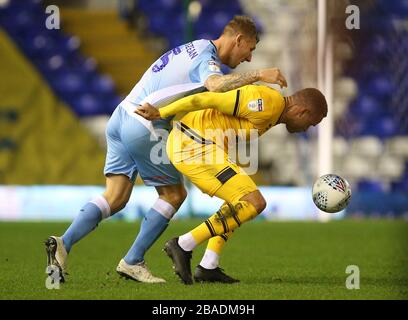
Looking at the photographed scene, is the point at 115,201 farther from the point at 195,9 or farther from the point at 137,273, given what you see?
the point at 195,9

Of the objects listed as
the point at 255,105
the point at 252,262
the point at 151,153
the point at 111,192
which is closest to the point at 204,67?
the point at 255,105

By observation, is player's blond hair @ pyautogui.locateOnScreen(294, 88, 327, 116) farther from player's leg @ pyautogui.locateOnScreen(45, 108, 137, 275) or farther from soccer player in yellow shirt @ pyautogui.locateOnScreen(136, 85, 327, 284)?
player's leg @ pyautogui.locateOnScreen(45, 108, 137, 275)

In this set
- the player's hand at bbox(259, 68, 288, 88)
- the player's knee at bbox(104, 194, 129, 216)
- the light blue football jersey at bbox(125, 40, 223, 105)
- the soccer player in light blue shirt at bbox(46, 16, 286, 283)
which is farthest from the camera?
the player's knee at bbox(104, 194, 129, 216)

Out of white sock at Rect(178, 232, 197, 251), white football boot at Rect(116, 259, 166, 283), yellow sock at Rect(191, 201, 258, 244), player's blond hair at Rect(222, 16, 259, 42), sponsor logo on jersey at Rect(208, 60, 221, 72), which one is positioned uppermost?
player's blond hair at Rect(222, 16, 259, 42)

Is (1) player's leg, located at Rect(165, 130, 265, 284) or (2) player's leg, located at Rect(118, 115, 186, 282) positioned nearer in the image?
(1) player's leg, located at Rect(165, 130, 265, 284)

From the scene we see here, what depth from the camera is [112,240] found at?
10984mm

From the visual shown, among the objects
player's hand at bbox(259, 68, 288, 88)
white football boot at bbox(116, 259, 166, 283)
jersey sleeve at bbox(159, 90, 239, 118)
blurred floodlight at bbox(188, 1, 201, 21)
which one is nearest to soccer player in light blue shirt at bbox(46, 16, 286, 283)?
white football boot at bbox(116, 259, 166, 283)

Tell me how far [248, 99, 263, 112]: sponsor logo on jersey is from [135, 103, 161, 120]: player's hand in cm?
62

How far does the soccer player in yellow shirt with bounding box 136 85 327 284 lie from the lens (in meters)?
6.52

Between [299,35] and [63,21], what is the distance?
5.60 m

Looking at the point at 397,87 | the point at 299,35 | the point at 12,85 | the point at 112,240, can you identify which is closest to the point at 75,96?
the point at 12,85

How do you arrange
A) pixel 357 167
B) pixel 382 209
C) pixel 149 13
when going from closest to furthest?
1. pixel 382 209
2. pixel 357 167
3. pixel 149 13

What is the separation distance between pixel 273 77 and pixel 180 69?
2.63ft
